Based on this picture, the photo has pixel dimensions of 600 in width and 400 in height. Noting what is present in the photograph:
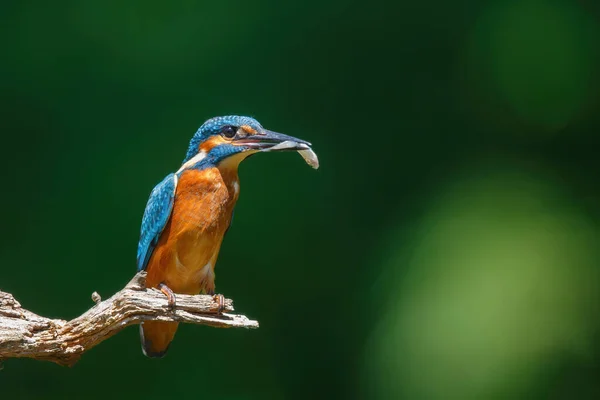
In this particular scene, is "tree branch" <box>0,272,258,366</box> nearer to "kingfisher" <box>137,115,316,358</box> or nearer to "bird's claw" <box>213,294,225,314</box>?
"bird's claw" <box>213,294,225,314</box>

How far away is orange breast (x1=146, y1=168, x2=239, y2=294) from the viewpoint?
8.84ft

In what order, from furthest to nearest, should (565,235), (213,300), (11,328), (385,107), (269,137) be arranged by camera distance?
(385,107) → (565,235) → (269,137) → (213,300) → (11,328)

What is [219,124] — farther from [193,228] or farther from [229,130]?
[193,228]

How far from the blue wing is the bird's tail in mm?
202

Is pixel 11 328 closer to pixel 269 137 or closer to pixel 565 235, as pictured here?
pixel 269 137

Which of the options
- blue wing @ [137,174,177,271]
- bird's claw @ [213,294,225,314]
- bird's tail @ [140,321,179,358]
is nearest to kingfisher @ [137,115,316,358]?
blue wing @ [137,174,177,271]

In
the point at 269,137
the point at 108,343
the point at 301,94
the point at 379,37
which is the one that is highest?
the point at 379,37

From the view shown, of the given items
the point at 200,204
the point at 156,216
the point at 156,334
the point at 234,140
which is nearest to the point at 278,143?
the point at 234,140

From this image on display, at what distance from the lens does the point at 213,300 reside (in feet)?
7.89

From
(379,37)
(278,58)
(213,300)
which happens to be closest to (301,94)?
(278,58)

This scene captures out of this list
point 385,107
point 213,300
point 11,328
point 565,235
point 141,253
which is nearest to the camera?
point 11,328

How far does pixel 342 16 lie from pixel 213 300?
220 centimetres

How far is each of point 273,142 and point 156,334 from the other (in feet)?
2.52

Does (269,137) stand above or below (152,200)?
above
